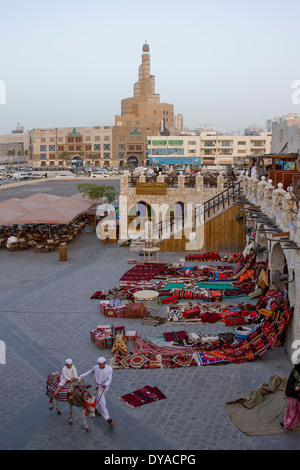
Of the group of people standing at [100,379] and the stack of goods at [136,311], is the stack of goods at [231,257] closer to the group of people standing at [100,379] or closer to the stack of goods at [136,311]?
the stack of goods at [136,311]

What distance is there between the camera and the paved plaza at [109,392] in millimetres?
6957

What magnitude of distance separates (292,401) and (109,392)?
3348mm

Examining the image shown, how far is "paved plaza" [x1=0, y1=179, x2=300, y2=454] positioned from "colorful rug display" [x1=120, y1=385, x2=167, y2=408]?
0.12m

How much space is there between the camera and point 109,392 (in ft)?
27.9

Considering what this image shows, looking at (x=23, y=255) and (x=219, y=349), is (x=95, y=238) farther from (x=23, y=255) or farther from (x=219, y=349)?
(x=219, y=349)

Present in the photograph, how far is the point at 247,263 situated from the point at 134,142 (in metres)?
93.6

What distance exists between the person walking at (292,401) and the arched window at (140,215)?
1599cm

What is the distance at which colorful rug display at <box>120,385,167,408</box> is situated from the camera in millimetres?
8047

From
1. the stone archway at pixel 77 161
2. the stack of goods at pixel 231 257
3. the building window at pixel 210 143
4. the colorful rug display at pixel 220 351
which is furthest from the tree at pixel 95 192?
the stone archway at pixel 77 161

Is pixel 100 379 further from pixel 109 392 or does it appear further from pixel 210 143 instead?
pixel 210 143

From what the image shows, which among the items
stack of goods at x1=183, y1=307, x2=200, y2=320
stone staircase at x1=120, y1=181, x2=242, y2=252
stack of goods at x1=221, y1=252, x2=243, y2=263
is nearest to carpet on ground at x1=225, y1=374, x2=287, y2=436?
stack of goods at x1=183, y1=307, x2=200, y2=320

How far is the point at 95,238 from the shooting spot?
24.3m

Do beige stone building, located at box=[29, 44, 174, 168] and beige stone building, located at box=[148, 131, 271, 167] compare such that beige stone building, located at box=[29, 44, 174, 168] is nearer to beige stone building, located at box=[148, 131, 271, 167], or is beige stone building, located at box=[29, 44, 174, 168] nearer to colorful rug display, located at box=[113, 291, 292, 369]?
beige stone building, located at box=[148, 131, 271, 167]

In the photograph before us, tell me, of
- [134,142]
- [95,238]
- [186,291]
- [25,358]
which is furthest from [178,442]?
[134,142]
